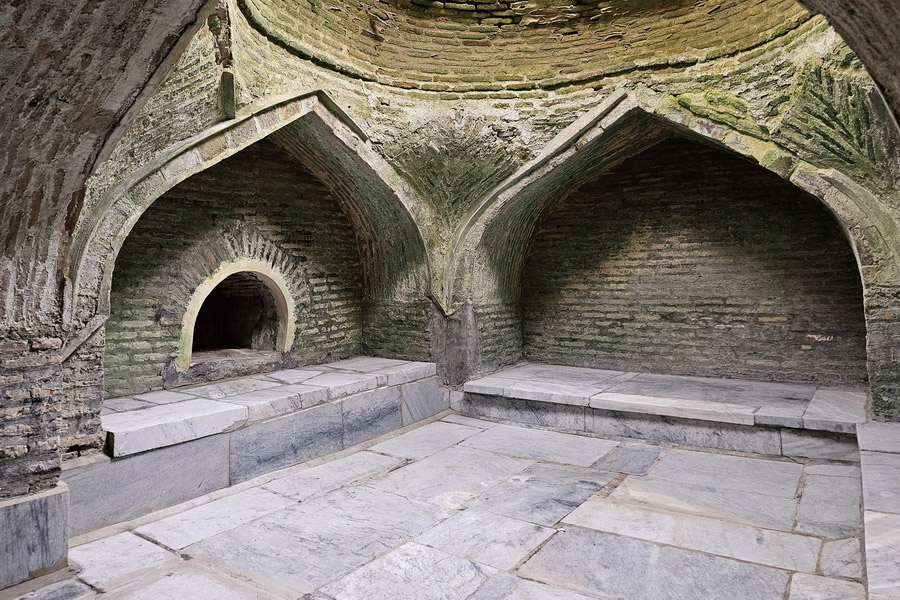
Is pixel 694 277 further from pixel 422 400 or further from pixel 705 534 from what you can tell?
pixel 705 534

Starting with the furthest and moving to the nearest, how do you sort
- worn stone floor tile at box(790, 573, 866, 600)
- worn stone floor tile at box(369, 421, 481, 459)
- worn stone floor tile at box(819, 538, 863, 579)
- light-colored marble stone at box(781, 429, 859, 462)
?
worn stone floor tile at box(369, 421, 481, 459)
light-colored marble stone at box(781, 429, 859, 462)
worn stone floor tile at box(819, 538, 863, 579)
worn stone floor tile at box(790, 573, 866, 600)

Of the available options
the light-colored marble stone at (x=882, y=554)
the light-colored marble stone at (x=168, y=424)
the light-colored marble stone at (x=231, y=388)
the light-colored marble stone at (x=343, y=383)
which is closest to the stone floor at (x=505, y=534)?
the light-colored marble stone at (x=882, y=554)

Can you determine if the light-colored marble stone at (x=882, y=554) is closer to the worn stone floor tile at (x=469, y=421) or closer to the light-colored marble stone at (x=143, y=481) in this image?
the worn stone floor tile at (x=469, y=421)

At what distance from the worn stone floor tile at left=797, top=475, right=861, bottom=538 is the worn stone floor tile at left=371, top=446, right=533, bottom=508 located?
73.4 inches

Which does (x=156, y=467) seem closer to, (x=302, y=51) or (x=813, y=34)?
(x=302, y=51)

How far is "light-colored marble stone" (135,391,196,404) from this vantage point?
14.5 feet

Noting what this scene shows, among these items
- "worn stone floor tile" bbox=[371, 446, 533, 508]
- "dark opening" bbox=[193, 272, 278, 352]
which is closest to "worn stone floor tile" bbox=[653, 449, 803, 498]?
"worn stone floor tile" bbox=[371, 446, 533, 508]

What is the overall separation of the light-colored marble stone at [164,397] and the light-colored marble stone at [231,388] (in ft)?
0.33

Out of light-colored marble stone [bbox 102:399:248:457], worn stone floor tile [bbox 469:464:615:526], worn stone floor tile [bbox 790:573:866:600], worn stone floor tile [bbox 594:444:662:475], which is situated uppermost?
light-colored marble stone [bbox 102:399:248:457]

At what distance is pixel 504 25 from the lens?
5699 millimetres

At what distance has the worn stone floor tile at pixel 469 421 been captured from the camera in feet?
19.0

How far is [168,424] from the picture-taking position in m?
3.72

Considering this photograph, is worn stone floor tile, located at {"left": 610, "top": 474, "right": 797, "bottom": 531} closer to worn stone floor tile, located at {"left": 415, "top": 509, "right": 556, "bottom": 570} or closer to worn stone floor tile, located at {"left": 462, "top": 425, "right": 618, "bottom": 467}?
worn stone floor tile, located at {"left": 462, "top": 425, "right": 618, "bottom": 467}

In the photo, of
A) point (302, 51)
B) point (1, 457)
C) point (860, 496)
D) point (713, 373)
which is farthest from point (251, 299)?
point (860, 496)
